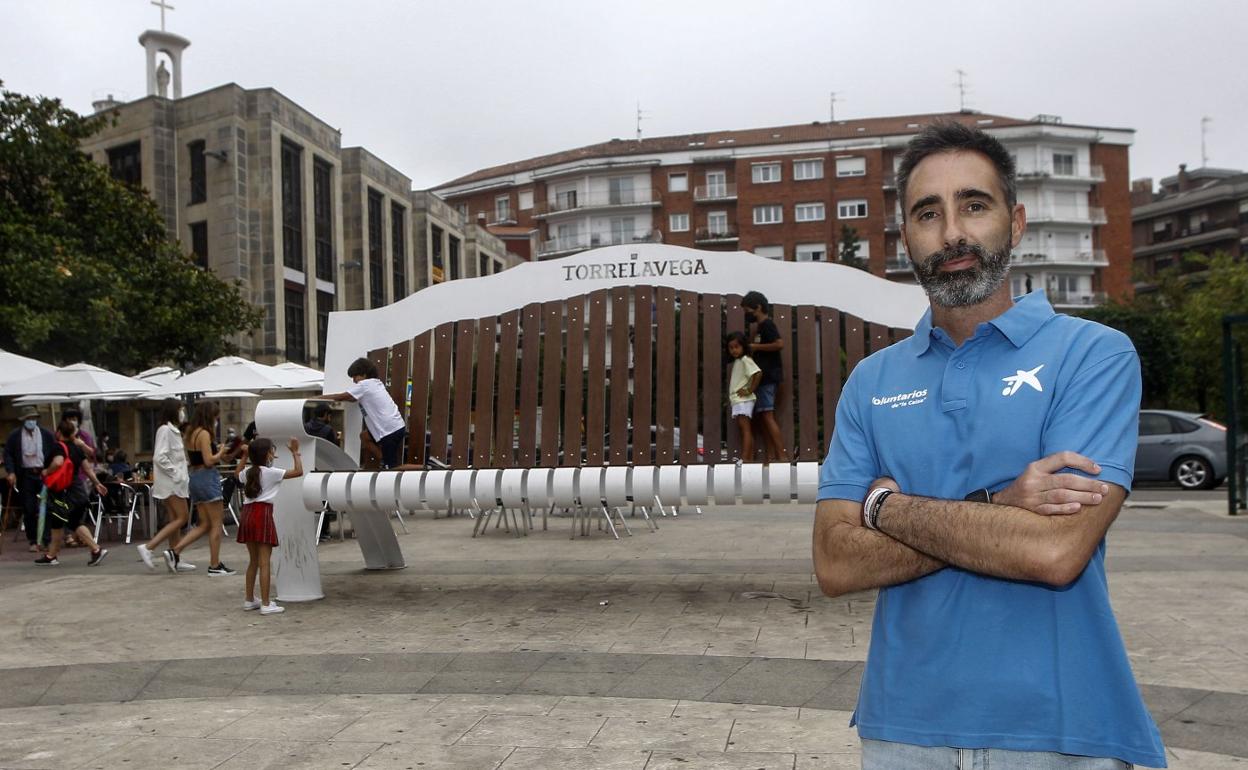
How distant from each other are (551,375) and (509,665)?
2.90 metres

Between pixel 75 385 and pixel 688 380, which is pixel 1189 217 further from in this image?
pixel 688 380

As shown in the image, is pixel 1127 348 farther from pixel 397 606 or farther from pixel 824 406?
pixel 397 606

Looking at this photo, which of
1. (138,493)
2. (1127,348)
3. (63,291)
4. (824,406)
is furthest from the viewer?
(63,291)

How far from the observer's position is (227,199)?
39969 mm

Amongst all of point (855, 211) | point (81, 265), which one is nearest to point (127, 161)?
point (81, 265)

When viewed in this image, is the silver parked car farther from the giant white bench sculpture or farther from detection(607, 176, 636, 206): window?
detection(607, 176, 636, 206): window

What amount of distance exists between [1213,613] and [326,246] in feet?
141

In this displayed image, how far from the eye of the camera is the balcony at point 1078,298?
228 ft

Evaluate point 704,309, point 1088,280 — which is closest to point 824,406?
point 704,309

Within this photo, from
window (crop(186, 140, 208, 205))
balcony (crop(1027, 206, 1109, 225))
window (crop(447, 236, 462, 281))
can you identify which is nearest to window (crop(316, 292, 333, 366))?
window (crop(186, 140, 208, 205))

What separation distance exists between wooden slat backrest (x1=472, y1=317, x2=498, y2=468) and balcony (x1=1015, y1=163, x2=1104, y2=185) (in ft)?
215

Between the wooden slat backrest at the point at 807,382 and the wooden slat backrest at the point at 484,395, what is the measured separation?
2.28 metres

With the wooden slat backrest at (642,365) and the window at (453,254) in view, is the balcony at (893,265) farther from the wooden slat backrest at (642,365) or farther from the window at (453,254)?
the wooden slat backrest at (642,365)

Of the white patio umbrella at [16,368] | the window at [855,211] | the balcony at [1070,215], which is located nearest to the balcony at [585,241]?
the window at [855,211]
